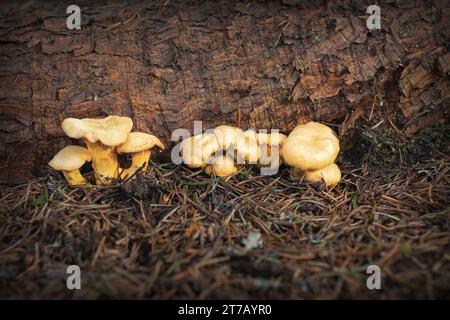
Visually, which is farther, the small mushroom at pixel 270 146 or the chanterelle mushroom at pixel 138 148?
the small mushroom at pixel 270 146

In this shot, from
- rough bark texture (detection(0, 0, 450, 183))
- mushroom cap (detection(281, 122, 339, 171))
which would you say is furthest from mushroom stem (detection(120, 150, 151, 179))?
mushroom cap (detection(281, 122, 339, 171))

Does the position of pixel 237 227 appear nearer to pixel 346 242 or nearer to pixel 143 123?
pixel 346 242

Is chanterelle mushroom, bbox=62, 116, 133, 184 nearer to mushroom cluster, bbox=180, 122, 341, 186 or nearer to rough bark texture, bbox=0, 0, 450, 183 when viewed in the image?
rough bark texture, bbox=0, 0, 450, 183

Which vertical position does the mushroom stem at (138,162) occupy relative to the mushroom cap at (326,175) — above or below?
above

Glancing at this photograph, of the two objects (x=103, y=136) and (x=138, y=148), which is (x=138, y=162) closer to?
(x=138, y=148)

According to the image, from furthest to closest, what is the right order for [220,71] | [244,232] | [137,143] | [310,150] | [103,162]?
[220,71] → [103,162] → [137,143] → [310,150] → [244,232]

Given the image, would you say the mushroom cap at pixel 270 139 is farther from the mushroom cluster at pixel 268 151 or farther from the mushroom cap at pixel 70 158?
the mushroom cap at pixel 70 158

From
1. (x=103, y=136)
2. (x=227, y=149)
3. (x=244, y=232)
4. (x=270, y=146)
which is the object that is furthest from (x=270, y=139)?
(x=103, y=136)

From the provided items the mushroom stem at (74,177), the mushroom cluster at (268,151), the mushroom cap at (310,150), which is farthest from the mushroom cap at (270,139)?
the mushroom stem at (74,177)
